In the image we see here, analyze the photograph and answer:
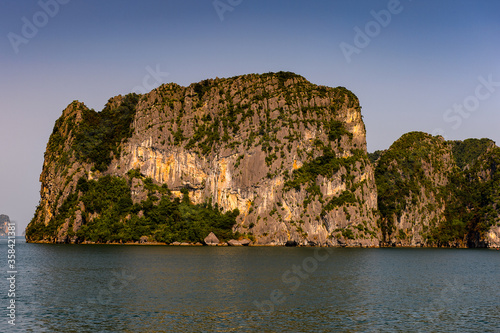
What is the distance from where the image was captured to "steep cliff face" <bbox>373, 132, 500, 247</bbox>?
17400 centimetres

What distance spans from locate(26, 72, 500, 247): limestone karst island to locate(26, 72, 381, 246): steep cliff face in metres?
0.41

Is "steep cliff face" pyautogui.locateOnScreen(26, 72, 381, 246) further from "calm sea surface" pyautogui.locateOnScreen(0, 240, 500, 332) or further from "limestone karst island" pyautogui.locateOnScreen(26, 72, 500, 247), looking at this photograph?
"calm sea surface" pyautogui.locateOnScreen(0, 240, 500, 332)

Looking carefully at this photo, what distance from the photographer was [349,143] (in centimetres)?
16112

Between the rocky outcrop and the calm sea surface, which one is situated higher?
the rocky outcrop

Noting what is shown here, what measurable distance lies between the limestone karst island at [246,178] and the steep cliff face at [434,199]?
0.46 meters

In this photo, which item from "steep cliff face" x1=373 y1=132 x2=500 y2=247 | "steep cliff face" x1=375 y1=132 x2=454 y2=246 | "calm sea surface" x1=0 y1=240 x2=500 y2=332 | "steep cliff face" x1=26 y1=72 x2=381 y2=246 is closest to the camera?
"calm sea surface" x1=0 y1=240 x2=500 y2=332

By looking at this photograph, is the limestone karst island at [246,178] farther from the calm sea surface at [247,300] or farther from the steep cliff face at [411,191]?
the calm sea surface at [247,300]

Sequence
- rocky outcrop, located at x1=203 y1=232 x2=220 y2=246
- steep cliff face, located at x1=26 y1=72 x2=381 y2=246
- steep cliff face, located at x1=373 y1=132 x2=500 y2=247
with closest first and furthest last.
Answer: rocky outcrop, located at x1=203 y1=232 x2=220 y2=246 < steep cliff face, located at x1=26 y1=72 x2=381 y2=246 < steep cliff face, located at x1=373 y1=132 x2=500 y2=247

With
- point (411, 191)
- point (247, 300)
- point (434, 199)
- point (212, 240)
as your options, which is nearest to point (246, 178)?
point (212, 240)

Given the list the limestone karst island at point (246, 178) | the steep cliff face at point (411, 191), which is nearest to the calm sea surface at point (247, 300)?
the limestone karst island at point (246, 178)

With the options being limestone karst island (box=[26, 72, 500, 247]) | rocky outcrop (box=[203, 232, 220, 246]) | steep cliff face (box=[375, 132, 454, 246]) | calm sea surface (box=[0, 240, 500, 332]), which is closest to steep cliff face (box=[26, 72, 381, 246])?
limestone karst island (box=[26, 72, 500, 247])

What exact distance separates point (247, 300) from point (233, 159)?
122 meters

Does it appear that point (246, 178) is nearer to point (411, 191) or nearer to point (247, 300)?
point (411, 191)

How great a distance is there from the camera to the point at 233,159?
16138 centimetres
